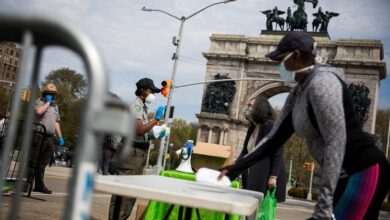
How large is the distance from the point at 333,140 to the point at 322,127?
10cm

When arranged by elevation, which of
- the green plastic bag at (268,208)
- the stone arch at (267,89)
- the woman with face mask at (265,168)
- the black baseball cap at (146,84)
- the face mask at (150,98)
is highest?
the stone arch at (267,89)

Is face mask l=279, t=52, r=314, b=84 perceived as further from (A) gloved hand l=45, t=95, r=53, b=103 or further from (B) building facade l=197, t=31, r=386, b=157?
(B) building facade l=197, t=31, r=386, b=157

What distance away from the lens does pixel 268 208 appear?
4.99 metres

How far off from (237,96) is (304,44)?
3999cm

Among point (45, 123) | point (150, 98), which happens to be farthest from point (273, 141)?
point (45, 123)

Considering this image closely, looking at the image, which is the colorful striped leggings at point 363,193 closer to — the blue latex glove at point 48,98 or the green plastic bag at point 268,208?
the green plastic bag at point 268,208

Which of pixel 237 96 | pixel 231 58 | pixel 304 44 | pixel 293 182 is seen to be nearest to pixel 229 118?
pixel 237 96

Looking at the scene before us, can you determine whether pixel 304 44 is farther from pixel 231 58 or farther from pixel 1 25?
pixel 231 58

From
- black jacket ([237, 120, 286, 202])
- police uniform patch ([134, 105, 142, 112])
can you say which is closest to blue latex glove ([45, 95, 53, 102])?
police uniform patch ([134, 105, 142, 112])

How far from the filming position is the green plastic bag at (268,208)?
4930 mm

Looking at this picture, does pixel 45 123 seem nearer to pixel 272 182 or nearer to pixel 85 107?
pixel 272 182

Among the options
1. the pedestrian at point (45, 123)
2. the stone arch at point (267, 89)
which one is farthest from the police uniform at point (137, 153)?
the stone arch at point (267, 89)

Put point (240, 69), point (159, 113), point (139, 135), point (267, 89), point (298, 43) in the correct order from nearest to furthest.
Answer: point (298, 43)
point (139, 135)
point (159, 113)
point (240, 69)
point (267, 89)

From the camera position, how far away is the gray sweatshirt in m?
2.26
